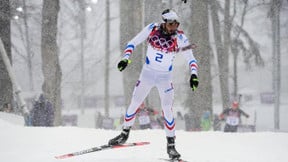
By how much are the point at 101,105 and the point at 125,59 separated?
140ft

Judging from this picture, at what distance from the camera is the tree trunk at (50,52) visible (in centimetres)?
1479

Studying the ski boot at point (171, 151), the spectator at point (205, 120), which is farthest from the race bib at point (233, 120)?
the ski boot at point (171, 151)

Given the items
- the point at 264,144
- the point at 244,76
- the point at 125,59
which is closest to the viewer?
the point at 125,59

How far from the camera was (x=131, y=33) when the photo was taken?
1554 centimetres

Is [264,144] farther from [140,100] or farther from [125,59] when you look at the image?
[125,59]

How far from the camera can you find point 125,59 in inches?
256

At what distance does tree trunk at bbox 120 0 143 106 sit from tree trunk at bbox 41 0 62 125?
2.36m

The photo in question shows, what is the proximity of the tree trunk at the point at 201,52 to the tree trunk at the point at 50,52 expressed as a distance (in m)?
4.67

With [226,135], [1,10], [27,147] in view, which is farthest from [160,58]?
[1,10]

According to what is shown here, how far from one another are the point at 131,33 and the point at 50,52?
285 cm

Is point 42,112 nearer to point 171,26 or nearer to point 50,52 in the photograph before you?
point 50,52

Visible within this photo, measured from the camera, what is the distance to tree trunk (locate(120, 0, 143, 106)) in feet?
50.9

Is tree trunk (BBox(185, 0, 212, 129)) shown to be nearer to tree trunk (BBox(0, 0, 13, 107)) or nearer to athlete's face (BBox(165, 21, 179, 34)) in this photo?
tree trunk (BBox(0, 0, 13, 107))

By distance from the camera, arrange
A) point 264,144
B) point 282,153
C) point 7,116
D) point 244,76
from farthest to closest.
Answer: point 244,76 < point 7,116 < point 264,144 < point 282,153
